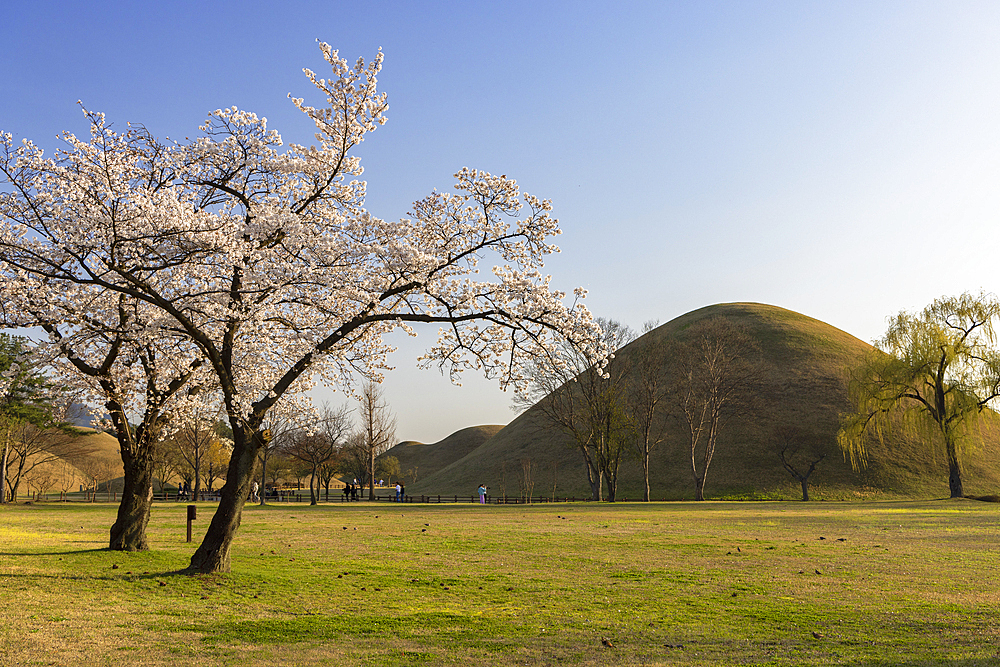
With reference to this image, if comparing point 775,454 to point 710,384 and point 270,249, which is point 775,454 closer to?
point 710,384

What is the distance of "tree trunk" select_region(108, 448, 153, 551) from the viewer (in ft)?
52.1

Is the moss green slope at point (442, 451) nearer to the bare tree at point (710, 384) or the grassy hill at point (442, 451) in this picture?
the grassy hill at point (442, 451)

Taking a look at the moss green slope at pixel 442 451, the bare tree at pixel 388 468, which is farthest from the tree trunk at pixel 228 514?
the moss green slope at pixel 442 451

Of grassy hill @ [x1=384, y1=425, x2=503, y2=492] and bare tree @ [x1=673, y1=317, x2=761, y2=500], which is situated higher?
bare tree @ [x1=673, y1=317, x2=761, y2=500]

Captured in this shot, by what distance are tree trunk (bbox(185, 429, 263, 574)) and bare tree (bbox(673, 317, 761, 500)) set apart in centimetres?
4694

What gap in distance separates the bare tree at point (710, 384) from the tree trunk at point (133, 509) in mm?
46144

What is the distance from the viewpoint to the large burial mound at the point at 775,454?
65875 millimetres

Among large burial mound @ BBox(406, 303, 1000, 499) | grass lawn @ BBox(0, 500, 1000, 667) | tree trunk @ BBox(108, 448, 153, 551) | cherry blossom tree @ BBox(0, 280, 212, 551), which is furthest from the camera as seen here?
large burial mound @ BBox(406, 303, 1000, 499)

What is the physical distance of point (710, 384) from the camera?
58344 millimetres

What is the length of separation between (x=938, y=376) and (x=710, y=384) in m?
17.1

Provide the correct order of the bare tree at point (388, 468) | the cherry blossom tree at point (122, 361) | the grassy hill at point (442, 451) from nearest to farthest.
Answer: the cherry blossom tree at point (122, 361) → the bare tree at point (388, 468) → the grassy hill at point (442, 451)

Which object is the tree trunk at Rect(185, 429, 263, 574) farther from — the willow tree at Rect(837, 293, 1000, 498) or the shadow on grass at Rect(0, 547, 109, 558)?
the willow tree at Rect(837, 293, 1000, 498)

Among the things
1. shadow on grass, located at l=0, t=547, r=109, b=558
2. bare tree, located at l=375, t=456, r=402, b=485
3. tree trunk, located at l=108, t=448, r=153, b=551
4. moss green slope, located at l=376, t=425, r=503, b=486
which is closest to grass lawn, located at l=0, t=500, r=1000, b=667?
shadow on grass, located at l=0, t=547, r=109, b=558

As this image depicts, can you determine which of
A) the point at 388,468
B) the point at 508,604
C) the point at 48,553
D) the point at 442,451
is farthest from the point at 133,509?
the point at 442,451
